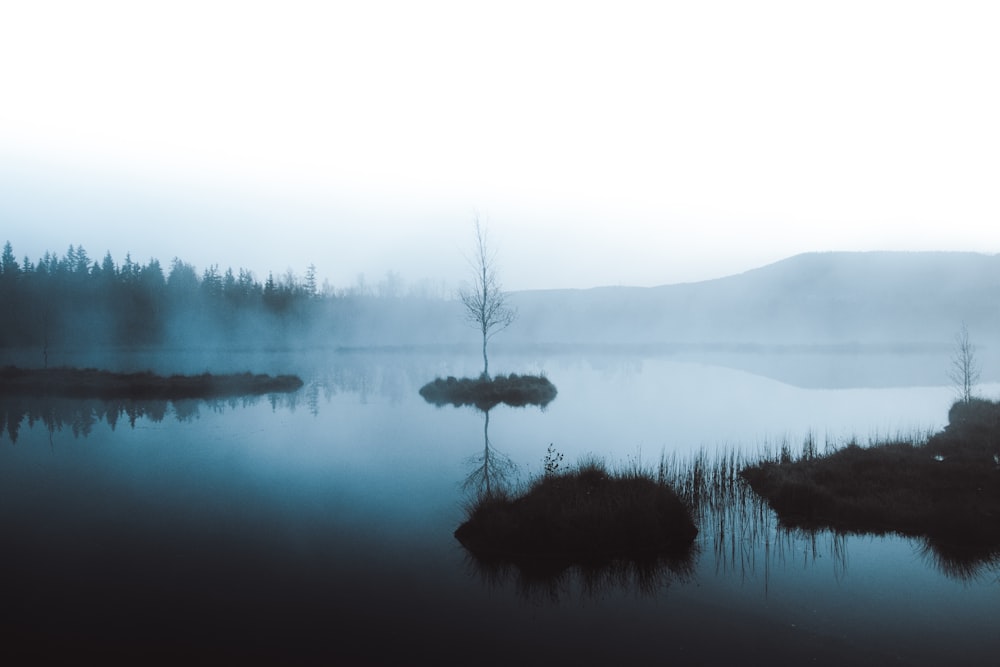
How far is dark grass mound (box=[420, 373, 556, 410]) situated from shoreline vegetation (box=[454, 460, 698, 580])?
1577 cm

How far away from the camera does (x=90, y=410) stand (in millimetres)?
24141

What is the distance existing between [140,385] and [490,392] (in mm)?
20053

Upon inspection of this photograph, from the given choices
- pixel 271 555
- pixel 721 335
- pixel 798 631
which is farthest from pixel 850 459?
pixel 721 335

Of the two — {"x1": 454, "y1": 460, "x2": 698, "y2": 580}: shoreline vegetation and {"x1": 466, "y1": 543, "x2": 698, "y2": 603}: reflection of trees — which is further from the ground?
{"x1": 454, "y1": 460, "x2": 698, "y2": 580}: shoreline vegetation

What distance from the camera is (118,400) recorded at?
27703 millimetres

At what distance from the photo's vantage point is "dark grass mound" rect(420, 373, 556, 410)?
26219mm

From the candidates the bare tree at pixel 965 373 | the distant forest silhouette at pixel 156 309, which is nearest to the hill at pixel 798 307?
the distant forest silhouette at pixel 156 309

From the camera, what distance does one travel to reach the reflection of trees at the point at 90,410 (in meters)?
20.1

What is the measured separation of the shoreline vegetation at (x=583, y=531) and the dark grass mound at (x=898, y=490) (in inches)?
95.3

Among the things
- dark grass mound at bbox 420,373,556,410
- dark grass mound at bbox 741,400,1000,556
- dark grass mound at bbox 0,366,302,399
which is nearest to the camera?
dark grass mound at bbox 741,400,1000,556

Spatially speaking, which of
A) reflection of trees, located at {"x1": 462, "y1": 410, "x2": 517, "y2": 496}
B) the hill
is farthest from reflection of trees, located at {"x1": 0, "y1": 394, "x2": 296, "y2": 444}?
the hill

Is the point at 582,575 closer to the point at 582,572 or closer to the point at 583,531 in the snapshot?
the point at 582,572

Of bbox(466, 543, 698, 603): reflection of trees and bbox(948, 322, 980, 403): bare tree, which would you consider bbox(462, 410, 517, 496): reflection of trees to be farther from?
bbox(948, 322, 980, 403): bare tree

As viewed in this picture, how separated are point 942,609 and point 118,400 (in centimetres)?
3167
